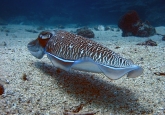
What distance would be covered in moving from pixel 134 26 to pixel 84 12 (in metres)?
31.0

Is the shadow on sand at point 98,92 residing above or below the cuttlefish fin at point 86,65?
below

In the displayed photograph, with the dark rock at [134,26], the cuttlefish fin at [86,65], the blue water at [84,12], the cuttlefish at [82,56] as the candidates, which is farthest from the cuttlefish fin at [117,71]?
the blue water at [84,12]

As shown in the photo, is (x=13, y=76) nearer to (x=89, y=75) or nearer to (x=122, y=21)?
(x=89, y=75)

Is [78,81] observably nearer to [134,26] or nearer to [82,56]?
[82,56]

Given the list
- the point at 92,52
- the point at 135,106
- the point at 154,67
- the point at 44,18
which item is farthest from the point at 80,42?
the point at 44,18

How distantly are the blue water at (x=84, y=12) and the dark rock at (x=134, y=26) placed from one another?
12.9 metres

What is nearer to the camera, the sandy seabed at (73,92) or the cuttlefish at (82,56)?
the cuttlefish at (82,56)

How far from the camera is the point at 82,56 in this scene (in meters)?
2.63

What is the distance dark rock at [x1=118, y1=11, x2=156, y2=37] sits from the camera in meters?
11.8

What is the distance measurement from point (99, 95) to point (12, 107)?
153 centimetres

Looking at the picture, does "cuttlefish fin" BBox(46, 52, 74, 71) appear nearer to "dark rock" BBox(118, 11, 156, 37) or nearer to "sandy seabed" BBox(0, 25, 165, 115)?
"sandy seabed" BBox(0, 25, 165, 115)

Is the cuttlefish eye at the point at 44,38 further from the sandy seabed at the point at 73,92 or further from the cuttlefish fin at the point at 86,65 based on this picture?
the cuttlefish fin at the point at 86,65

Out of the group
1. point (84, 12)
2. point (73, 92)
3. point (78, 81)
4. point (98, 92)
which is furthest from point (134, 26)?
point (84, 12)

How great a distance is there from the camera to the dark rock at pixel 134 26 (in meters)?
11.8
